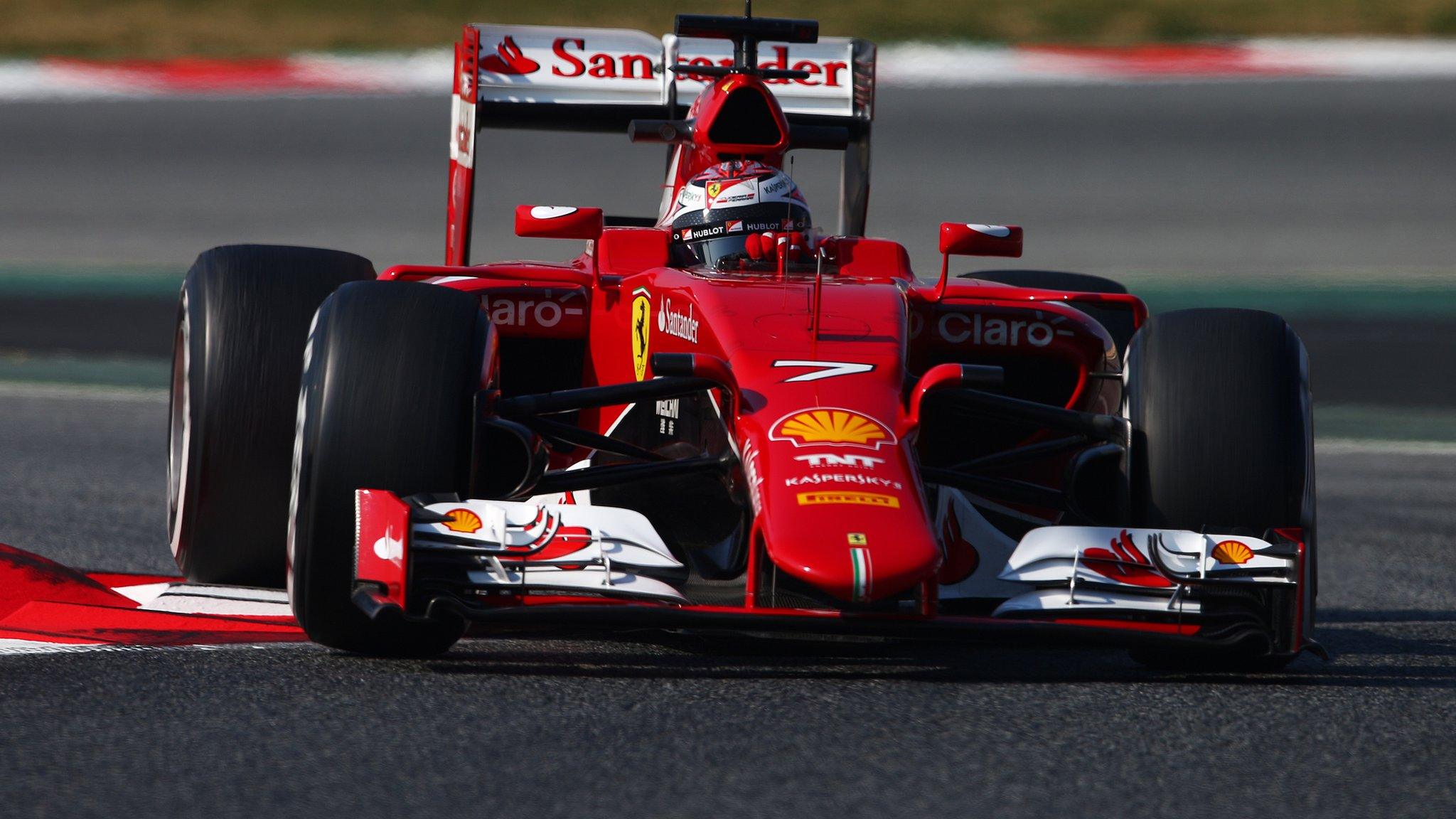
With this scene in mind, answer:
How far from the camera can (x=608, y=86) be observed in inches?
283

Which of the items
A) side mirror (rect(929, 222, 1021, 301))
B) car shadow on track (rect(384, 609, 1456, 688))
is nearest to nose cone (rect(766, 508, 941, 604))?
car shadow on track (rect(384, 609, 1456, 688))

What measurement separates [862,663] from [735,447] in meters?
0.56

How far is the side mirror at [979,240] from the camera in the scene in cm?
507

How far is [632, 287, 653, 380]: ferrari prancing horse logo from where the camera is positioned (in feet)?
16.6

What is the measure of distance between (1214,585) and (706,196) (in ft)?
7.12

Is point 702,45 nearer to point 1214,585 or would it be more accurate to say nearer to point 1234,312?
point 1234,312

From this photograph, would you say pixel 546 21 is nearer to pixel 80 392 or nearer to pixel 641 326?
pixel 80 392

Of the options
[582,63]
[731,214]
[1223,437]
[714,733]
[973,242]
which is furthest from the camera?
[582,63]

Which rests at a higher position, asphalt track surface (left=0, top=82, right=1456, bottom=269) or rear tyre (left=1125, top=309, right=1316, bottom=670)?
asphalt track surface (left=0, top=82, right=1456, bottom=269)

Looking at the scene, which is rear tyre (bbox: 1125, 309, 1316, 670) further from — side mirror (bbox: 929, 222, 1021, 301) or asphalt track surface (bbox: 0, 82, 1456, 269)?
asphalt track surface (bbox: 0, 82, 1456, 269)

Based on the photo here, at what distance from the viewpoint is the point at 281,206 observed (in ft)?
48.8

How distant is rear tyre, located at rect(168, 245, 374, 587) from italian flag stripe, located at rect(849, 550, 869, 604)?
1771 millimetres

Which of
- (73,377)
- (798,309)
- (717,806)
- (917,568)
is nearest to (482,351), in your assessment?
(798,309)

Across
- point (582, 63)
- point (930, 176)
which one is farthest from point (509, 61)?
point (930, 176)
